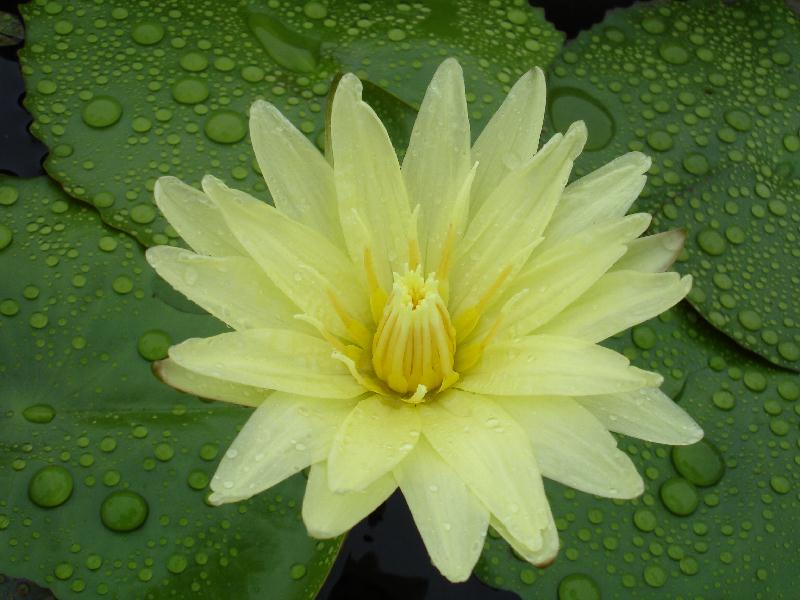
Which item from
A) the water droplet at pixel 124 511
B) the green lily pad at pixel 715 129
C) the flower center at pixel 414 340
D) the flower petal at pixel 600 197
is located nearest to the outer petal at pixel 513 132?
the flower petal at pixel 600 197

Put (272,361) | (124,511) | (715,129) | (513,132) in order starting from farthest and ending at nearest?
(715,129), (124,511), (513,132), (272,361)

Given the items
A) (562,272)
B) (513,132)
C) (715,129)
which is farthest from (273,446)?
(715,129)

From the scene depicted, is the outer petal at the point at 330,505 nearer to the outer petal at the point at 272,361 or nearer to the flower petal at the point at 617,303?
the outer petal at the point at 272,361

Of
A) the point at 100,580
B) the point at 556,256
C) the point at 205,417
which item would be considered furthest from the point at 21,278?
the point at 556,256

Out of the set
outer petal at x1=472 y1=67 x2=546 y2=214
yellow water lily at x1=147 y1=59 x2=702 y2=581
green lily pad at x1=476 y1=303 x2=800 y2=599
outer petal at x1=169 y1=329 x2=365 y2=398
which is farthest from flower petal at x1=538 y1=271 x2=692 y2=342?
green lily pad at x1=476 y1=303 x2=800 y2=599

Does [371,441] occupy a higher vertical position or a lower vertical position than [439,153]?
lower

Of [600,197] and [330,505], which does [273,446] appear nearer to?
[330,505]

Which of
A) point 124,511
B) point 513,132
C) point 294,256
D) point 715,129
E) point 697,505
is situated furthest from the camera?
point 715,129
